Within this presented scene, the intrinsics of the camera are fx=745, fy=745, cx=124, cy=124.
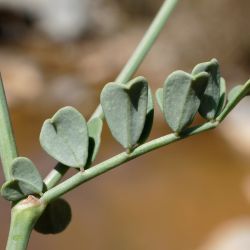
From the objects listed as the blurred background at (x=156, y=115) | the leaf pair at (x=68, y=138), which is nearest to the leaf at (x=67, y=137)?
the leaf pair at (x=68, y=138)

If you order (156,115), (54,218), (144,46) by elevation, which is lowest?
(54,218)

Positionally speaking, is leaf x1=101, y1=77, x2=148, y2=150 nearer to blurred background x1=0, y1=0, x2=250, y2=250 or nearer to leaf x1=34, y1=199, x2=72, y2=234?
leaf x1=34, y1=199, x2=72, y2=234

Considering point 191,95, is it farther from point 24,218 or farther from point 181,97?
point 24,218

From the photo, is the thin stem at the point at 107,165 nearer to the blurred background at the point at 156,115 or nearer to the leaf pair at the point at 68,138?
the leaf pair at the point at 68,138

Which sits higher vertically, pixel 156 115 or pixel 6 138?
pixel 156 115

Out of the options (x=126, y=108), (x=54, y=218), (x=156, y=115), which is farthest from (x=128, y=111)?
(x=156, y=115)

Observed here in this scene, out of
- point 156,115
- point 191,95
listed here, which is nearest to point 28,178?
point 191,95

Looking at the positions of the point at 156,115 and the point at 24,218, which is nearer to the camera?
the point at 24,218
